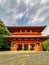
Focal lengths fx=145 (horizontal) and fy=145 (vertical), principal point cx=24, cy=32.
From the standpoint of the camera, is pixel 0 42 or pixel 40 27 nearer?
pixel 0 42

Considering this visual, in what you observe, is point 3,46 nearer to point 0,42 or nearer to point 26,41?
point 0,42

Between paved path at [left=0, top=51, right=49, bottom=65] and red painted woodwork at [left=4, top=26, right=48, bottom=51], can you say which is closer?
paved path at [left=0, top=51, right=49, bottom=65]

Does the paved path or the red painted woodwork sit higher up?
the red painted woodwork

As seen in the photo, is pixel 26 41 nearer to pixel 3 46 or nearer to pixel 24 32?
pixel 24 32

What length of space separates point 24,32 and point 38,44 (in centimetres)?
493

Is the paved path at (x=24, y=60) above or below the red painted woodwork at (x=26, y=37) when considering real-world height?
below

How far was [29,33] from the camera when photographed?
38312 millimetres

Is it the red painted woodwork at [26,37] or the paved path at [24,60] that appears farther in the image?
the red painted woodwork at [26,37]

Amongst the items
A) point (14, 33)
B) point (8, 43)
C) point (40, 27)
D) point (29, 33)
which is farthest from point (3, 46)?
point (40, 27)

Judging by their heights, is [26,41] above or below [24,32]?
below

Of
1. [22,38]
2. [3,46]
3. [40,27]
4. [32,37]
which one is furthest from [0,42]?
[40,27]

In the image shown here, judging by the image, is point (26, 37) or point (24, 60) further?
point (26, 37)

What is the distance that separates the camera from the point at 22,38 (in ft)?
120

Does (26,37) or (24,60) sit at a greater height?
(26,37)
